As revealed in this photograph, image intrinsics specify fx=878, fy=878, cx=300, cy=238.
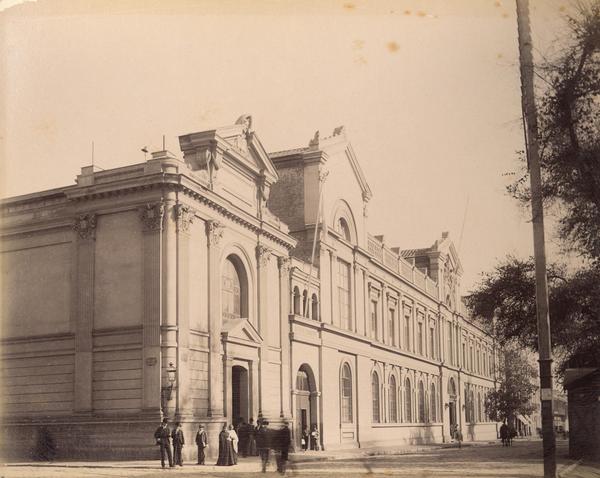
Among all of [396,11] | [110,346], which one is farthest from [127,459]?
[396,11]

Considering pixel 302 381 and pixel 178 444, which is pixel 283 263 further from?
pixel 178 444

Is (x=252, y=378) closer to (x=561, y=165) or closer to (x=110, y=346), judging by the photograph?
(x=110, y=346)

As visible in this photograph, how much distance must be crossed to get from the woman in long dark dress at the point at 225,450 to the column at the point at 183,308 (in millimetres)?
1778

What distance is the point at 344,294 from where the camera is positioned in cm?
4869

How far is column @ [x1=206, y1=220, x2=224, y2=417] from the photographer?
31703 millimetres

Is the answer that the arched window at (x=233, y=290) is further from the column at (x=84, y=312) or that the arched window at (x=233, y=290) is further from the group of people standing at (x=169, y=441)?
the group of people standing at (x=169, y=441)

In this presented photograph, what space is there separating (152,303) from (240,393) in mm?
7101

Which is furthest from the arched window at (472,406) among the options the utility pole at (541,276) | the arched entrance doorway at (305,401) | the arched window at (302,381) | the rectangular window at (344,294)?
the utility pole at (541,276)

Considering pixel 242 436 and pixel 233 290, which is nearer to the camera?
pixel 242 436

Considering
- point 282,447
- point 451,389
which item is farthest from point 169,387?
point 451,389

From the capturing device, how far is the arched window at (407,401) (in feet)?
196

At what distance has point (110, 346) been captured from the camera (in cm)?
3030

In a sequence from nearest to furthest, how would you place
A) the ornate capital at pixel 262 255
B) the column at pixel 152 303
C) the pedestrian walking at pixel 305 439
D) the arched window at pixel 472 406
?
the column at pixel 152 303 → the ornate capital at pixel 262 255 → the pedestrian walking at pixel 305 439 → the arched window at pixel 472 406

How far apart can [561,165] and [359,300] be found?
28236mm
